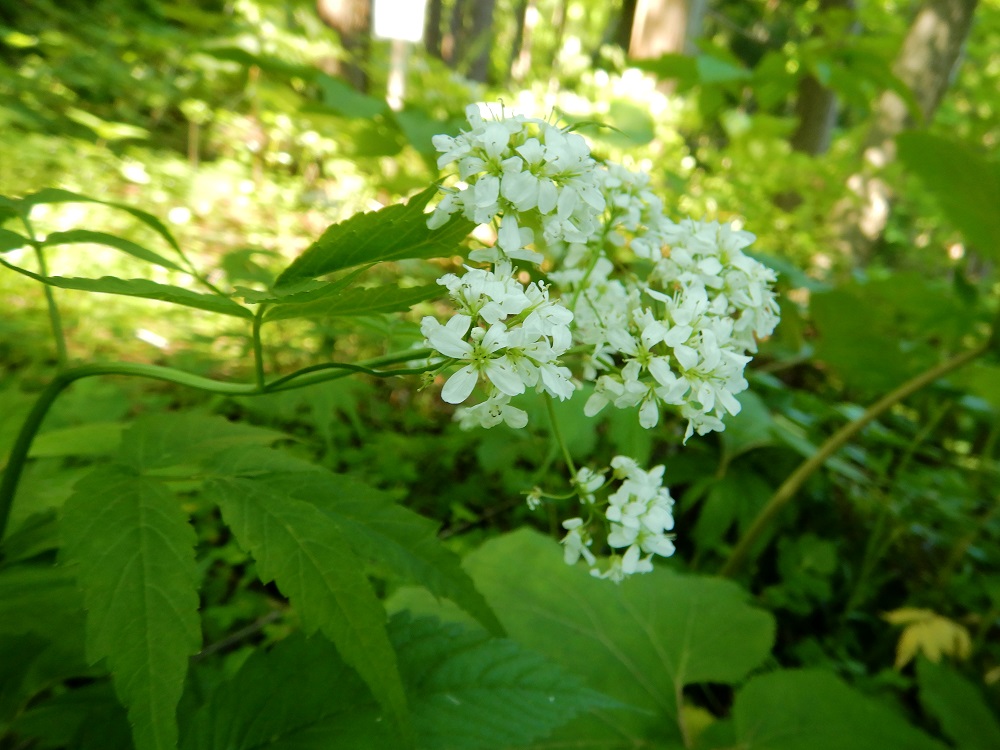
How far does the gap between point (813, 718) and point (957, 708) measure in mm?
641

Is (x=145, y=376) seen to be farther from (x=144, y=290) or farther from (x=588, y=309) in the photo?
(x=588, y=309)

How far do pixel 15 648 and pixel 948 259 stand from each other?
29.9 ft

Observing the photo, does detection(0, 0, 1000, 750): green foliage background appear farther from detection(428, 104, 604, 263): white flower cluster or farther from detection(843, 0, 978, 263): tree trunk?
detection(843, 0, 978, 263): tree trunk

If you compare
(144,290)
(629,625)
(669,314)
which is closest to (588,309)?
(669,314)

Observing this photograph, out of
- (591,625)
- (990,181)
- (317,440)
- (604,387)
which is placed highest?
(990,181)

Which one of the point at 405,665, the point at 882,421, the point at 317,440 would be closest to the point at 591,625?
the point at 405,665

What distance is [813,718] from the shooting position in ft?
5.26

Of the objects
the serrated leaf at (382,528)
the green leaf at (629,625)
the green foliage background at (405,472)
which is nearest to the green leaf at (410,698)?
the green foliage background at (405,472)

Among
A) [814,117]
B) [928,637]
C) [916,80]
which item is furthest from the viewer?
[814,117]

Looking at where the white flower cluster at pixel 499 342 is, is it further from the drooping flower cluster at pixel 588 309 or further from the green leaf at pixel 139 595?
the green leaf at pixel 139 595

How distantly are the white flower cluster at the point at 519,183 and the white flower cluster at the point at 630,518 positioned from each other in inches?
14.9

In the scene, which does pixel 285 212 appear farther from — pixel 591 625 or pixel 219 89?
pixel 591 625

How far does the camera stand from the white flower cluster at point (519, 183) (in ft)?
2.81

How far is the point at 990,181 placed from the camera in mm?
2025
